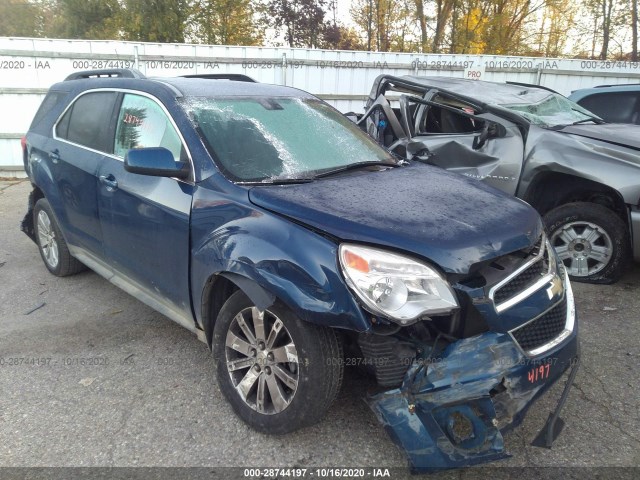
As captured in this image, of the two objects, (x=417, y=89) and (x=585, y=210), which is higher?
(x=417, y=89)

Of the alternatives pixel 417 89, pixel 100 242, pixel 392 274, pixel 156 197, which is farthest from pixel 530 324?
pixel 417 89

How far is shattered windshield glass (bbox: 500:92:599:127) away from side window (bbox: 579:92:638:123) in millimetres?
1761

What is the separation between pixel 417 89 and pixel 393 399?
13.0ft

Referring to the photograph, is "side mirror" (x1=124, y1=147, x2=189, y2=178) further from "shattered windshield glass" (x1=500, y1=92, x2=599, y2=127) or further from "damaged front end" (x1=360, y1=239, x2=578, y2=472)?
"shattered windshield glass" (x1=500, y1=92, x2=599, y2=127)

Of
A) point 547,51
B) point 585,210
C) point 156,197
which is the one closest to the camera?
point 156,197

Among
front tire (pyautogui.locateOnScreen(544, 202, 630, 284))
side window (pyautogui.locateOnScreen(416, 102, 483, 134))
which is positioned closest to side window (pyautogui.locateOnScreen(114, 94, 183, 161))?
side window (pyautogui.locateOnScreen(416, 102, 483, 134))

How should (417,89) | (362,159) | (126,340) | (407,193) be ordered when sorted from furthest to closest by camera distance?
(417,89) < (126,340) < (362,159) < (407,193)

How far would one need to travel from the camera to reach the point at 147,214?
2961 mm

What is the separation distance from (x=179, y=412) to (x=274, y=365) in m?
0.71

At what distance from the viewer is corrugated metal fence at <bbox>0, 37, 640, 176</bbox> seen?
920 cm

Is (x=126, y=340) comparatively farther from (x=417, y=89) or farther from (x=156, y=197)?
(x=417, y=89)

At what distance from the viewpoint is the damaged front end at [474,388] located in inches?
78.2

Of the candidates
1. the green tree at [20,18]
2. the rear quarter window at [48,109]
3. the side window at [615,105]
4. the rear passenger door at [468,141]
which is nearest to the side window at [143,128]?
the rear quarter window at [48,109]

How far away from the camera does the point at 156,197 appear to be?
291 cm
